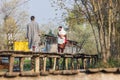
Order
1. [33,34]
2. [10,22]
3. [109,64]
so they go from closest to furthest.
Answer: [33,34] < [109,64] < [10,22]

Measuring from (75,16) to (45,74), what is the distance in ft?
66.7

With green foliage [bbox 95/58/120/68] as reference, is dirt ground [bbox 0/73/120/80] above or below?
above

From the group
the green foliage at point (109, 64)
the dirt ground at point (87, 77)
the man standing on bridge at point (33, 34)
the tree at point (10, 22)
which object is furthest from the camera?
the tree at point (10, 22)

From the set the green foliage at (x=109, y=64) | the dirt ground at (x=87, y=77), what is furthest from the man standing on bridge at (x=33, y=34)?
the dirt ground at (x=87, y=77)

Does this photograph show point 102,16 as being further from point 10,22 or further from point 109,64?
point 10,22

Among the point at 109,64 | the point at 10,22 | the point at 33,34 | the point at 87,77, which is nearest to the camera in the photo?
the point at 87,77

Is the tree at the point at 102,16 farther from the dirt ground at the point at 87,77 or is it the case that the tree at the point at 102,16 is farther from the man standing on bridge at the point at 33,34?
the dirt ground at the point at 87,77

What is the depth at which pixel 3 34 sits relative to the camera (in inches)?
2431

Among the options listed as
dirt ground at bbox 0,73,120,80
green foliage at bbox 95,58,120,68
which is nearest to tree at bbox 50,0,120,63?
green foliage at bbox 95,58,120,68

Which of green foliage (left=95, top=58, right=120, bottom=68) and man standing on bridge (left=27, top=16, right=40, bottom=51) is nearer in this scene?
man standing on bridge (left=27, top=16, right=40, bottom=51)

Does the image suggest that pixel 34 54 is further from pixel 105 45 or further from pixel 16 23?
pixel 16 23

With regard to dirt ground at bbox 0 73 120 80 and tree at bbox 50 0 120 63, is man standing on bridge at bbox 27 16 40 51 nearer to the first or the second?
tree at bbox 50 0 120 63

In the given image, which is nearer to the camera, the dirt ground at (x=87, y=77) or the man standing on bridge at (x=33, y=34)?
the dirt ground at (x=87, y=77)

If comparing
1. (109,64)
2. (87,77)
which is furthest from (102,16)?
(87,77)
